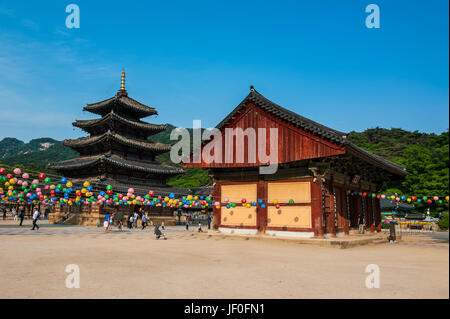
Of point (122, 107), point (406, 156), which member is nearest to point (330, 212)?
point (122, 107)

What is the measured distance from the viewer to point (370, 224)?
2492 cm

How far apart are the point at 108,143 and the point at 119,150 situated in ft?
6.71

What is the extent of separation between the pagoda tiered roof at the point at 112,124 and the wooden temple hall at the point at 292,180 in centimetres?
2140

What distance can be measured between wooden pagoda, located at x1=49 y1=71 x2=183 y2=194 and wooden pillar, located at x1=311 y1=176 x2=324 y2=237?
23.9 meters

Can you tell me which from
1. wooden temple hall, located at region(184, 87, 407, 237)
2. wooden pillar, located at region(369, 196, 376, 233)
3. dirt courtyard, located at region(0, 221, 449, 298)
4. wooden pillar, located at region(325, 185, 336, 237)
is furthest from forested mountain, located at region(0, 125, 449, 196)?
wooden pillar, located at region(325, 185, 336, 237)

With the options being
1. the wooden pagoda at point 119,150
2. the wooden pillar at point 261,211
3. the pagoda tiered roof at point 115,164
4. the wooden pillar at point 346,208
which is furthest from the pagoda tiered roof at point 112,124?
the wooden pillar at point 346,208

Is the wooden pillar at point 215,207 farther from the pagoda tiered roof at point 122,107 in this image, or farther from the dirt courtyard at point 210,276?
the pagoda tiered roof at point 122,107

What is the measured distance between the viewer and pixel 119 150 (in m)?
40.3

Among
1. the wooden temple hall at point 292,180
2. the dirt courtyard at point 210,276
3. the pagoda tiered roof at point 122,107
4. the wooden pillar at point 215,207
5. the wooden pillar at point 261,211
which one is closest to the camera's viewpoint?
the dirt courtyard at point 210,276

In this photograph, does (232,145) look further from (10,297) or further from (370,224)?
(10,297)

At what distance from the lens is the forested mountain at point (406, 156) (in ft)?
122

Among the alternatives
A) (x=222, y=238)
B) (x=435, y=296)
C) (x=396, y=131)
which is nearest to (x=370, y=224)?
(x=222, y=238)

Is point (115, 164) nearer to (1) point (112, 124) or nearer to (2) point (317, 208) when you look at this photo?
(1) point (112, 124)
